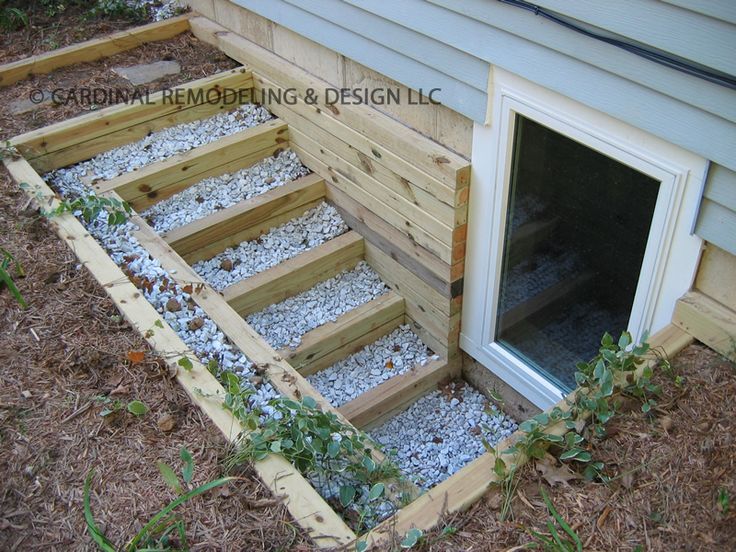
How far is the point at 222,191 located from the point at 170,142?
1.41ft

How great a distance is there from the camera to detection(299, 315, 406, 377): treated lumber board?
3.62m

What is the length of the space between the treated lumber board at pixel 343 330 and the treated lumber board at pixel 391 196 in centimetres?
48

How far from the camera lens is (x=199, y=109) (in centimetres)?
427

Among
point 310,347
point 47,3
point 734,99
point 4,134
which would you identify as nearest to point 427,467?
point 310,347

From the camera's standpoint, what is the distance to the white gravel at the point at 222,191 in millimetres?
3883

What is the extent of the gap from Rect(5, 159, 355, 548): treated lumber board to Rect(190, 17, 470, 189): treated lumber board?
4.24ft

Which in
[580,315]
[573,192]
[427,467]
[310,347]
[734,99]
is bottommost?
[427,467]

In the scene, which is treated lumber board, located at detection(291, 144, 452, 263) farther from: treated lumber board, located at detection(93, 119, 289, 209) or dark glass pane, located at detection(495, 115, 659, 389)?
dark glass pane, located at detection(495, 115, 659, 389)

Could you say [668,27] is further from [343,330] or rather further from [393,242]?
[343,330]

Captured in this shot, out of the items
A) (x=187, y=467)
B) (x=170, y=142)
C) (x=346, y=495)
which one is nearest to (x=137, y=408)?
(x=187, y=467)

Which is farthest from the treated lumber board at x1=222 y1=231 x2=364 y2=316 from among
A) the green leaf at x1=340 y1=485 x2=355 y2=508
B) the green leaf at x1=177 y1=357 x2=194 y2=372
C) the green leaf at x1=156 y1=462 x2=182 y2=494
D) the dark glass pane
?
the green leaf at x1=340 y1=485 x2=355 y2=508

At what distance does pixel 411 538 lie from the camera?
1.88 meters

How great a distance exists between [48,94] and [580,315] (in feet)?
10.5

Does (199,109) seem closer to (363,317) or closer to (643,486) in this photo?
(363,317)
